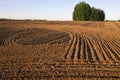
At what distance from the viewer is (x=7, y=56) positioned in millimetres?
13109

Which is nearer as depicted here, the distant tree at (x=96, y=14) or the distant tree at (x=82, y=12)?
the distant tree at (x=96, y=14)

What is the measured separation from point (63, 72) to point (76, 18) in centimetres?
8245

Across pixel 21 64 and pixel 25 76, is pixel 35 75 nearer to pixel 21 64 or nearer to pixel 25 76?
pixel 25 76

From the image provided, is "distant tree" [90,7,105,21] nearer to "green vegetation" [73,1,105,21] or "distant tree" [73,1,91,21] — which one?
"green vegetation" [73,1,105,21]

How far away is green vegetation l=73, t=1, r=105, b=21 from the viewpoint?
90875mm

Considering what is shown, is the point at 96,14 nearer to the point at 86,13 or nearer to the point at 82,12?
the point at 86,13

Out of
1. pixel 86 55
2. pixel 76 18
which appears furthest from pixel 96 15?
pixel 86 55

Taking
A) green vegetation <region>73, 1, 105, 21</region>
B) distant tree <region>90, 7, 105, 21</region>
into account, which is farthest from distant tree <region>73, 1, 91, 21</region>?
distant tree <region>90, 7, 105, 21</region>

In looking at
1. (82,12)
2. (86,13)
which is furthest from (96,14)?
(82,12)

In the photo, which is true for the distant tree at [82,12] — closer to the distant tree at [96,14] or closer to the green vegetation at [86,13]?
the green vegetation at [86,13]

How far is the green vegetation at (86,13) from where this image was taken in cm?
9088

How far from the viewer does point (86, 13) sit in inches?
3639

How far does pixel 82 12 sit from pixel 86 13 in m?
2.08

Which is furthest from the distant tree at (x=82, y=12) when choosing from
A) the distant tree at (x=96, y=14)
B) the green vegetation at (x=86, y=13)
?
the distant tree at (x=96, y=14)
